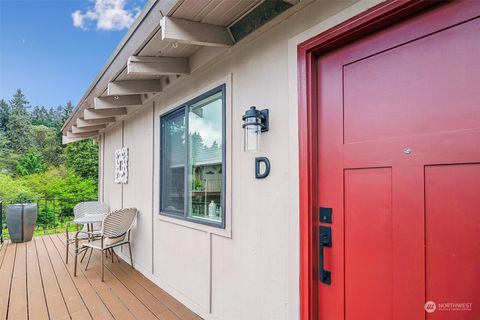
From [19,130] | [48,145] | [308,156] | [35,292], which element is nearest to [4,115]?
[19,130]

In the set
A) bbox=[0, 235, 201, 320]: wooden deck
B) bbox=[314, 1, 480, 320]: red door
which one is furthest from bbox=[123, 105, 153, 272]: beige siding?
bbox=[314, 1, 480, 320]: red door

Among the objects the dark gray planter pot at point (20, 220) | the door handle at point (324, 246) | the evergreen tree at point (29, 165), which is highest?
the evergreen tree at point (29, 165)

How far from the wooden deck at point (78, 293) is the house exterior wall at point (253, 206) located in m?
0.28

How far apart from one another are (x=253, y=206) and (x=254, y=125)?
0.56 metres

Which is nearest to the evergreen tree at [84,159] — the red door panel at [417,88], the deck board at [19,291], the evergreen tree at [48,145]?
the evergreen tree at [48,145]

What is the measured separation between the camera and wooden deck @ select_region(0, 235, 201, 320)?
256cm

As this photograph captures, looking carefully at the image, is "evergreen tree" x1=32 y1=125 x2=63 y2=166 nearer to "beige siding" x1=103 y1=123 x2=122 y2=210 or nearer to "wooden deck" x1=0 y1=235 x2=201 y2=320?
"beige siding" x1=103 y1=123 x2=122 y2=210

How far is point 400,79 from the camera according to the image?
1.24 meters

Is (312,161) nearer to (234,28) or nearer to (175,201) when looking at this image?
(234,28)

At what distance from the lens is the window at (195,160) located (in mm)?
2389

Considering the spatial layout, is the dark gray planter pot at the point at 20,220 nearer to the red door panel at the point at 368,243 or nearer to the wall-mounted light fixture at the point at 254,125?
the wall-mounted light fixture at the point at 254,125

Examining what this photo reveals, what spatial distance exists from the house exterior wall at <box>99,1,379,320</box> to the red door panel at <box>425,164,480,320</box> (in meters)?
0.64

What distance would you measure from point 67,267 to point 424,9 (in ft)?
15.9

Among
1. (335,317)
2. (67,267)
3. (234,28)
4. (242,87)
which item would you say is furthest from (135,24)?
(67,267)
